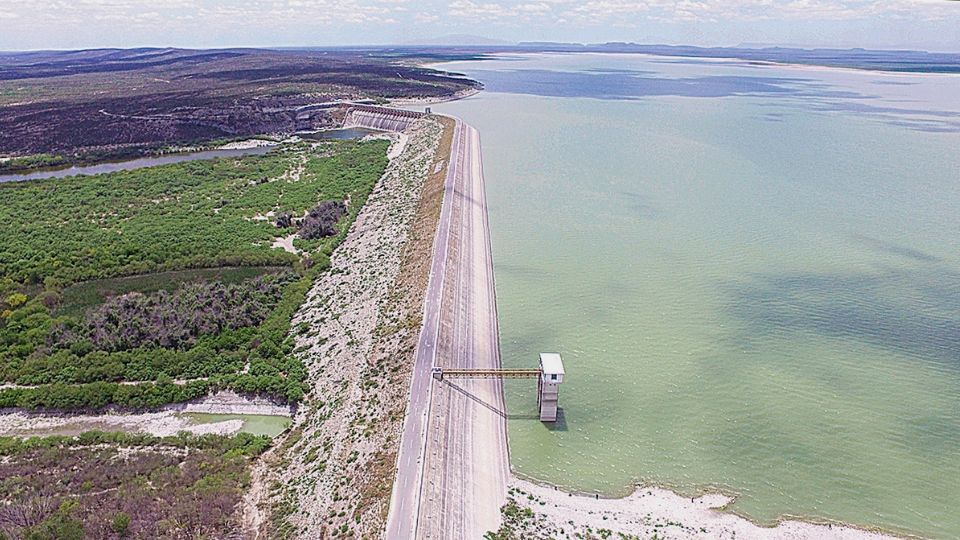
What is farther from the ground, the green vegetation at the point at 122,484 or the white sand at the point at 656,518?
the green vegetation at the point at 122,484

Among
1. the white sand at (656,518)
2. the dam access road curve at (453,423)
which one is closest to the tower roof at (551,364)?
the dam access road curve at (453,423)

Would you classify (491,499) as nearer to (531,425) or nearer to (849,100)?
(531,425)

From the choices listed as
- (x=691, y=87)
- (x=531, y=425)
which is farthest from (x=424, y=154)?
(x=691, y=87)

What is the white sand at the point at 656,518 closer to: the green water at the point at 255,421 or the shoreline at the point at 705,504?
the shoreline at the point at 705,504

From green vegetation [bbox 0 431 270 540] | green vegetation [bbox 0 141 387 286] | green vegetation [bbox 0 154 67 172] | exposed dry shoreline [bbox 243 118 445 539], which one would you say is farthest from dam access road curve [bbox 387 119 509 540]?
green vegetation [bbox 0 154 67 172]

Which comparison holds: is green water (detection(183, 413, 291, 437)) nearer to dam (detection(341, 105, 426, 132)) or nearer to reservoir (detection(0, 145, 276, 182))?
reservoir (detection(0, 145, 276, 182))
